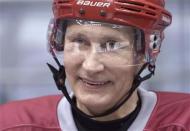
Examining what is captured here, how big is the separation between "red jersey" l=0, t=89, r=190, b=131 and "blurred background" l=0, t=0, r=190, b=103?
43 centimetres

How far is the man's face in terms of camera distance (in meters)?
1.35

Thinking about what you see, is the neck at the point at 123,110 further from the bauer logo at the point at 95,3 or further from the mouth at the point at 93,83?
the bauer logo at the point at 95,3

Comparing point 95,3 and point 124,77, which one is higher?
point 95,3

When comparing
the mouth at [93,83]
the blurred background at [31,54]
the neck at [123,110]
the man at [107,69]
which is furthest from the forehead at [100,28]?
the blurred background at [31,54]

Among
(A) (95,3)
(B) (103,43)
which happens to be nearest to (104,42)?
(B) (103,43)

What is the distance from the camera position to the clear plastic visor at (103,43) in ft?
4.44

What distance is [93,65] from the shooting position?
1.34 meters

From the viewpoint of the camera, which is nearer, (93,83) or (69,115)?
(93,83)

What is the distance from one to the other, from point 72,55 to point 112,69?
0.37ft

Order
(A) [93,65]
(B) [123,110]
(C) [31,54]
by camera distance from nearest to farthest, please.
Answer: (A) [93,65], (B) [123,110], (C) [31,54]

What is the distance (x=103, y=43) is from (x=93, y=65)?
0.22 ft

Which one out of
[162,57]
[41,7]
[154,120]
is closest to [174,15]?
[162,57]

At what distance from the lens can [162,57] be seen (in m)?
2.07

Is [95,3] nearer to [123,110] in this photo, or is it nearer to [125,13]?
[125,13]
